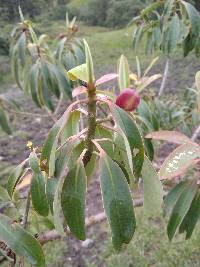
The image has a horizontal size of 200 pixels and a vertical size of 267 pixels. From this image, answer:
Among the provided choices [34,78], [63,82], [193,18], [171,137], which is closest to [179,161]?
[171,137]

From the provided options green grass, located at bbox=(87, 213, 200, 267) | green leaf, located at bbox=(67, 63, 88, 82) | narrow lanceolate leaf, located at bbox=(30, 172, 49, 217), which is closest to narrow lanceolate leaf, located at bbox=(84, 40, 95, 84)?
green leaf, located at bbox=(67, 63, 88, 82)

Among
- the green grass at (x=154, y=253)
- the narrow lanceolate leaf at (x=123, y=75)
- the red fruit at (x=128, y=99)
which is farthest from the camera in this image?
the green grass at (x=154, y=253)

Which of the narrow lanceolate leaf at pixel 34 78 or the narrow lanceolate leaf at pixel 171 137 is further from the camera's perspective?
the narrow lanceolate leaf at pixel 34 78

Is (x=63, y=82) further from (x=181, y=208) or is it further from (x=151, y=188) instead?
(x=151, y=188)

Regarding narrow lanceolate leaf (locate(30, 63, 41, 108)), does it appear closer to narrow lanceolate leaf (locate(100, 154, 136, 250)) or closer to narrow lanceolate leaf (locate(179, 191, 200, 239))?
narrow lanceolate leaf (locate(179, 191, 200, 239))

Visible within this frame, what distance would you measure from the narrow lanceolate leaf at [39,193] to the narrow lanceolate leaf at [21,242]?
0.48 ft

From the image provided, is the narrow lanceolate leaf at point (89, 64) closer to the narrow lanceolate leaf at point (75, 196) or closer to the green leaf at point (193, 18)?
the narrow lanceolate leaf at point (75, 196)

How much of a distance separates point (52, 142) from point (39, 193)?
244 millimetres

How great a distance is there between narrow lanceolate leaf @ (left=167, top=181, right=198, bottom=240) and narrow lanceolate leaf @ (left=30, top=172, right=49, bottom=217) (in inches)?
18.2

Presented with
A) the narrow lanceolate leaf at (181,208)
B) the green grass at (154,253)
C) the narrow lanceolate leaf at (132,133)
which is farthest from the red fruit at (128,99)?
the green grass at (154,253)

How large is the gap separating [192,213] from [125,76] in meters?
0.58

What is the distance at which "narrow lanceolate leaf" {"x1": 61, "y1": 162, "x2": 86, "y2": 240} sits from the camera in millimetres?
849

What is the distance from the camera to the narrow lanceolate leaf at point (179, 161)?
1057 millimetres

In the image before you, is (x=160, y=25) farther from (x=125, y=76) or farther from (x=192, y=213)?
(x=125, y=76)
